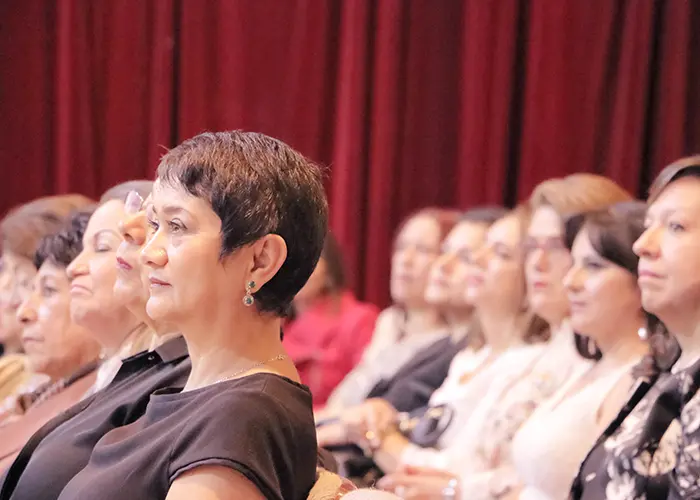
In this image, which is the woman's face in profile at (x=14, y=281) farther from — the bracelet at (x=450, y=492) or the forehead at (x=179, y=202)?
the forehead at (x=179, y=202)

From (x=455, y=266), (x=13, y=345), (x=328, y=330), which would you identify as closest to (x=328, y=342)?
(x=328, y=330)

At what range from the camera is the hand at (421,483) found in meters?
2.21

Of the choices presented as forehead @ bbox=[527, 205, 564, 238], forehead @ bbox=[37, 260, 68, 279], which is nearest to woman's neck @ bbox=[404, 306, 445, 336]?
forehead @ bbox=[527, 205, 564, 238]

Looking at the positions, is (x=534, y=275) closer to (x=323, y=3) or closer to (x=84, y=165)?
(x=323, y=3)

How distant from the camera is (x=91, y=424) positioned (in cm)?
146

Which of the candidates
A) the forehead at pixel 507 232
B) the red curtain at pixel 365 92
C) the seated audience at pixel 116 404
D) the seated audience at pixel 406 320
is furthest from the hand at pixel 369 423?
the red curtain at pixel 365 92

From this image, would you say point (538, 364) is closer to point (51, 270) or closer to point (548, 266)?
point (548, 266)

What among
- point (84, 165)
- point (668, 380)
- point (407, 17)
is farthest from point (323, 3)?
point (668, 380)

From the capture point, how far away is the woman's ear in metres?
1.14

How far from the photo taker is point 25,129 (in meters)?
4.17

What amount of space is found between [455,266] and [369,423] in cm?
60

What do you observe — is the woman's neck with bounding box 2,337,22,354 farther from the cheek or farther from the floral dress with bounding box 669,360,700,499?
the floral dress with bounding box 669,360,700,499

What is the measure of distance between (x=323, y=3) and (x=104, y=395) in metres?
2.69

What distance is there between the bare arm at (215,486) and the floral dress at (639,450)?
0.78 m
